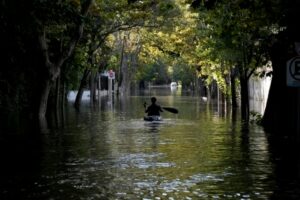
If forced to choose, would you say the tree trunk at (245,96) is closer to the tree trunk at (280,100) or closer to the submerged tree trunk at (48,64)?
the tree trunk at (280,100)

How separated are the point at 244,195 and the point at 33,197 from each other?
3.56 meters

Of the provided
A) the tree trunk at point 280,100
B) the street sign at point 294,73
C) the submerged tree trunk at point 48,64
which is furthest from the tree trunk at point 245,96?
the street sign at point 294,73

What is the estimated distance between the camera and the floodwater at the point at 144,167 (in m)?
10.9

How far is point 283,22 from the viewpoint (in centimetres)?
Result: 1903

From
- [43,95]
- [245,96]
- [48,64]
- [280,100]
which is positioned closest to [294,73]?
[280,100]

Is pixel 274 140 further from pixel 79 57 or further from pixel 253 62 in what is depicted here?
pixel 79 57

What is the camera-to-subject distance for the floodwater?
10.9 meters

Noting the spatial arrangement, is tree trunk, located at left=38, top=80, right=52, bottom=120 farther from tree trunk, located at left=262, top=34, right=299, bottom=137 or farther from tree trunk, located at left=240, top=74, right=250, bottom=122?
tree trunk, located at left=262, top=34, right=299, bottom=137

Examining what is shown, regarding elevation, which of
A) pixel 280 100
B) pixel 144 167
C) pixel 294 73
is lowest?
pixel 144 167

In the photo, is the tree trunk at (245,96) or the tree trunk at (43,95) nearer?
the tree trunk at (43,95)

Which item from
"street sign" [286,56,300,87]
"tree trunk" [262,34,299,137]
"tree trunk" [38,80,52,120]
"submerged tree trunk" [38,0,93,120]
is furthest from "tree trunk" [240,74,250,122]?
"street sign" [286,56,300,87]

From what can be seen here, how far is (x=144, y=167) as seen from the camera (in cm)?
1405

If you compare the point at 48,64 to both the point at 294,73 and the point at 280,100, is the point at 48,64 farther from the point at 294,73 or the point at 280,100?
the point at 294,73

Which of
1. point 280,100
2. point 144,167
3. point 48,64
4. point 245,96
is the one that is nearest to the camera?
point 144,167
